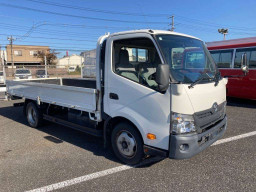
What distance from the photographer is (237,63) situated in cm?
902

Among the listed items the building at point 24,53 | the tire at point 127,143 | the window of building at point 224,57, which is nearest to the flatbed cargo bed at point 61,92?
the tire at point 127,143

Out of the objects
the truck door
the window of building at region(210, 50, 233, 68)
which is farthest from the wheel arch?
the window of building at region(210, 50, 233, 68)

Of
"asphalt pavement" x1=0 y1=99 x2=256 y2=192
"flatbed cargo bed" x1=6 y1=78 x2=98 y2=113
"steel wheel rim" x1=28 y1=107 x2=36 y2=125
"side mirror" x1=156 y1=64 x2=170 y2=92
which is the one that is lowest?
"asphalt pavement" x1=0 y1=99 x2=256 y2=192

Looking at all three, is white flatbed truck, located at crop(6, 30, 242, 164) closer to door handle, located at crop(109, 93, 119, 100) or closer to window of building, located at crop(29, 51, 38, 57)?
door handle, located at crop(109, 93, 119, 100)

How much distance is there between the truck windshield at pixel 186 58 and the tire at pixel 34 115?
416 centimetres

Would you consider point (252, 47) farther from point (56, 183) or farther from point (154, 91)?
point (56, 183)

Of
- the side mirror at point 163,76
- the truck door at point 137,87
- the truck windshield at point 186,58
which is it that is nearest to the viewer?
the side mirror at point 163,76

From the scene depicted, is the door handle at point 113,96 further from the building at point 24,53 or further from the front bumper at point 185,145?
the building at point 24,53

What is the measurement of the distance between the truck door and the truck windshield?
8.2 inches

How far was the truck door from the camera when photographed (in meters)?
3.10

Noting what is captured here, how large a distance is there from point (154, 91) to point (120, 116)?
0.82m

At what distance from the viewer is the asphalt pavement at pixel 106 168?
313cm

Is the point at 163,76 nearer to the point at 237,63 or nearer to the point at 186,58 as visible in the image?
the point at 186,58

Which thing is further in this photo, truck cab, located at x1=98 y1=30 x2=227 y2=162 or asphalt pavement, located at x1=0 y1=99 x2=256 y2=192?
asphalt pavement, located at x1=0 y1=99 x2=256 y2=192
